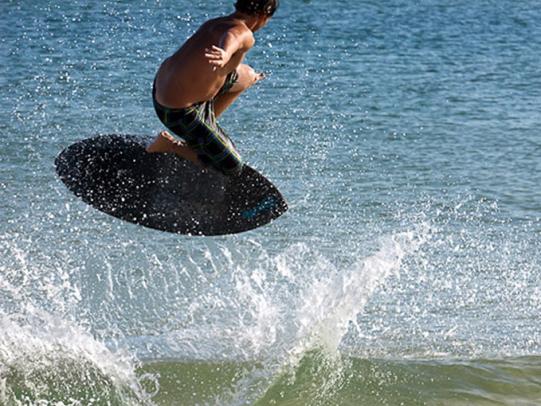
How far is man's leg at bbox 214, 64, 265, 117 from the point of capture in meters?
6.38

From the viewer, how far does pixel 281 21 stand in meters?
18.9

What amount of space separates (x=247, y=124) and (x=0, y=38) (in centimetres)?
578

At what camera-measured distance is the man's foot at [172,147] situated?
21.5 ft

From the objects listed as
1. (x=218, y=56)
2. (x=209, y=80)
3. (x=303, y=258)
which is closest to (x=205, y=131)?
(x=209, y=80)

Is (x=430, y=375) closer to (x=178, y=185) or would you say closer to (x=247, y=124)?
(x=178, y=185)

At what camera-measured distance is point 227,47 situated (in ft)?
18.9

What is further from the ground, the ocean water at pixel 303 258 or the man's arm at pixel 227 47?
the man's arm at pixel 227 47

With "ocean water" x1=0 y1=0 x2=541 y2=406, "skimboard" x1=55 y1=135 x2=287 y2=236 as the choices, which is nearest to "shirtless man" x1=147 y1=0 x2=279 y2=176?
"skimboard" x1=55 y1=135 x2=287 y2=236

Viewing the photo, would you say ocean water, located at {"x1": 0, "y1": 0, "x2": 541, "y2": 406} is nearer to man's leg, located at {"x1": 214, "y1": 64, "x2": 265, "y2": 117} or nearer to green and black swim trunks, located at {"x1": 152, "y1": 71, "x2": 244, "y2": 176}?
green and black swim trunks, located at {"x1": 152, "y1": 71, "x2": 244, "y2": 176}

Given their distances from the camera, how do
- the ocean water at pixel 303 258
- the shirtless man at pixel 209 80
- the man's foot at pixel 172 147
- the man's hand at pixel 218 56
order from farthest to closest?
the ocean water at pixel 303 258
the man's foot at pixel 172 147
the shirtless man at pixel 209 80
the man's hand at pixel 218 56

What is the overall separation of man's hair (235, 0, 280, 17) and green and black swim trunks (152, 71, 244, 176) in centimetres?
42

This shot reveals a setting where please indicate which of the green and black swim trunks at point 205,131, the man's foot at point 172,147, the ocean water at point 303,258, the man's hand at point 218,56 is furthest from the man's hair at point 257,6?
the ocean water at point 303,258

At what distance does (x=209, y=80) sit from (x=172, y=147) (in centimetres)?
68

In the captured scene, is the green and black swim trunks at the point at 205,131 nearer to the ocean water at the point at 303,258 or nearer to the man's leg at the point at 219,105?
the man's leg at the point at 219,105
